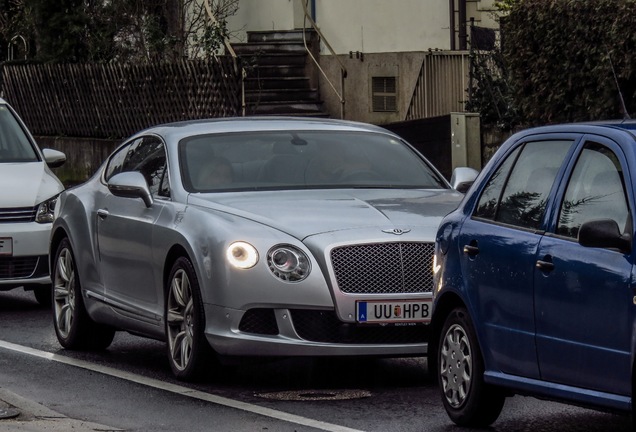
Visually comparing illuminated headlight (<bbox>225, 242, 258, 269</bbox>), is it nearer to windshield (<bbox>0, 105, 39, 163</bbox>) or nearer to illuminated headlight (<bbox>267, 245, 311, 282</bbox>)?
illuminated headlight (<bbox>267, 245, 311, 282</bbox>)

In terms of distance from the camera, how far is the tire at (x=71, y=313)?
1280 cm

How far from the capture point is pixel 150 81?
30.5 metres

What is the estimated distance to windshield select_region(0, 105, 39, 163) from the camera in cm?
1688

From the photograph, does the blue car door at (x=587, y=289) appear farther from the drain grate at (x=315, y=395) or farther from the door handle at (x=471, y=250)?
the drain grate at (x=315, y=395)

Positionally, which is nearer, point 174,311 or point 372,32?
point 174,311

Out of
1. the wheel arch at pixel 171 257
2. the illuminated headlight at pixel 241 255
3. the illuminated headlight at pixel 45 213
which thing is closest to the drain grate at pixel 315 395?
the illuminated headlight at pixel 241 255

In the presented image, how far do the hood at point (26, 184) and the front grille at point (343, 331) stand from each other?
5.85m

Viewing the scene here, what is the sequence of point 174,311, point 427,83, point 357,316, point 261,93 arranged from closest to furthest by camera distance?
point 357,316 → point 174,311 → point 427,83 → point 261,93

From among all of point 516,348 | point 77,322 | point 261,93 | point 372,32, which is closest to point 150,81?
point 261,93

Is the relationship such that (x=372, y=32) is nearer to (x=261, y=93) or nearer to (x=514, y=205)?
(x=261, y=93)

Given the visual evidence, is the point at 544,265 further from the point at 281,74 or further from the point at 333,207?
the point at 281,74

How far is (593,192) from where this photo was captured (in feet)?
26.6

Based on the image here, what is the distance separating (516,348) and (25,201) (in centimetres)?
797

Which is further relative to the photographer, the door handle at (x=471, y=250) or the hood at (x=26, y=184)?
the hood at (x=26, y=184)
